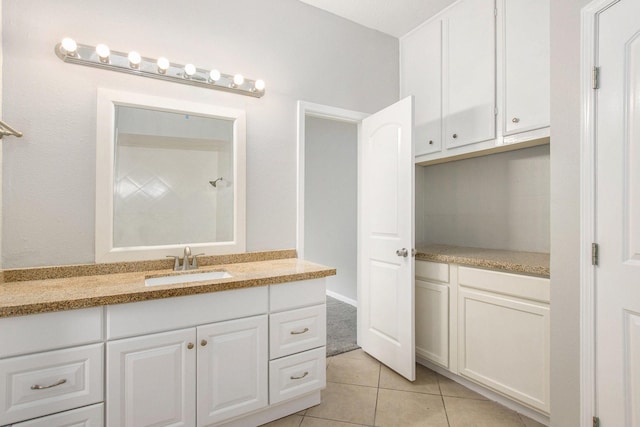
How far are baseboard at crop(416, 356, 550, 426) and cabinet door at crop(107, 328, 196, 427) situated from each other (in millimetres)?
1657

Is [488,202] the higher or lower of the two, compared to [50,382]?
higher

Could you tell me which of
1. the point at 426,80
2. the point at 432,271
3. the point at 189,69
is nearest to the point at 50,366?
the point at 189,69

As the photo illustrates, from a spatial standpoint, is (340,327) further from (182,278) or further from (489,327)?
(182,278)

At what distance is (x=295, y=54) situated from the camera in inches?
88.6

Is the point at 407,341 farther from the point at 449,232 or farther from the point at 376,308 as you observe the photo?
the point at 449,232

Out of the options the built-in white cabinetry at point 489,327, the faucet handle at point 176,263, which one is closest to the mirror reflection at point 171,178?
the faucet handle at point 176,263

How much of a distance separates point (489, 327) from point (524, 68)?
1592 millimetres

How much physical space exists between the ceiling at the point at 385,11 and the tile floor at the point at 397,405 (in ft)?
8.90

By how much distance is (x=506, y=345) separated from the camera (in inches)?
69.6

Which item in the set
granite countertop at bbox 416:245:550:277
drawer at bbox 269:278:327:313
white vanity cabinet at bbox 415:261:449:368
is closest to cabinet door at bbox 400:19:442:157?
granite countertop at bbox 416:245:550:277

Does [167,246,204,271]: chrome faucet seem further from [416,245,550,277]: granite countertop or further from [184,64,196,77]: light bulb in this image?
[416,245,550,277]: granite countertop

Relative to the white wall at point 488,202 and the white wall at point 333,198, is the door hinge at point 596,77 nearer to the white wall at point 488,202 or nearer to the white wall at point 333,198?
the white wall at point 488,202

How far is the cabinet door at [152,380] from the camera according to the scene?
1.28 m

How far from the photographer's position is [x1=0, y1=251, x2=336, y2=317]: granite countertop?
117 cm
